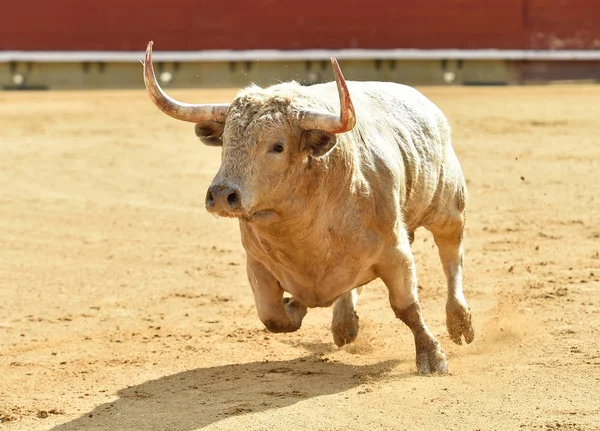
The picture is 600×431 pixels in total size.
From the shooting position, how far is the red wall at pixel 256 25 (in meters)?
14.2

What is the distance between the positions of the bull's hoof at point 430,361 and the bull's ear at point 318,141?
88 centimetres

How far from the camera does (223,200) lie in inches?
143

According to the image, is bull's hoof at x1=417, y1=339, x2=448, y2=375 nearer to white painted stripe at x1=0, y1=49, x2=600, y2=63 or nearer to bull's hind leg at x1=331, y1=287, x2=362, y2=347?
bull's hind leg at x1=331, y1=287, x2=362, y2=347

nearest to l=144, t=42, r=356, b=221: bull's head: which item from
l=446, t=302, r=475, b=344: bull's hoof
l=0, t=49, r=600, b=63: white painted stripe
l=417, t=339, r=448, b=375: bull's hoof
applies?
l=417, t=339, r=448, b=375: bull's hoof

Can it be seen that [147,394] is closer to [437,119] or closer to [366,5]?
[437,119]

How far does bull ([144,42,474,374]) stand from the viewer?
12.5 ft

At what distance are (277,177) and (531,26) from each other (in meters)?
11.2

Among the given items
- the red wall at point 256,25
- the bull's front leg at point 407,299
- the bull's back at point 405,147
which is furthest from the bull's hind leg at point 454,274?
the red wall at point 256,25

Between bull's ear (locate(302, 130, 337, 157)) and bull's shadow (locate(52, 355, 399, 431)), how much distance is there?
828 millimetres

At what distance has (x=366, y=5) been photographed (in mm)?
14250

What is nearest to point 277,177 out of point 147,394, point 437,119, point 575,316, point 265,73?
point 147,394

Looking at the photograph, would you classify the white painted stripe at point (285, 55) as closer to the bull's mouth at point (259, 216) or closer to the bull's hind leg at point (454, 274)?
the bull's hind leg at point (454, 274)

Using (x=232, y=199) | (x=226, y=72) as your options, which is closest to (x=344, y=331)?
(x=232, y=199)

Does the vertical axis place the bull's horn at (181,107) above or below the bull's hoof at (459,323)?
above
